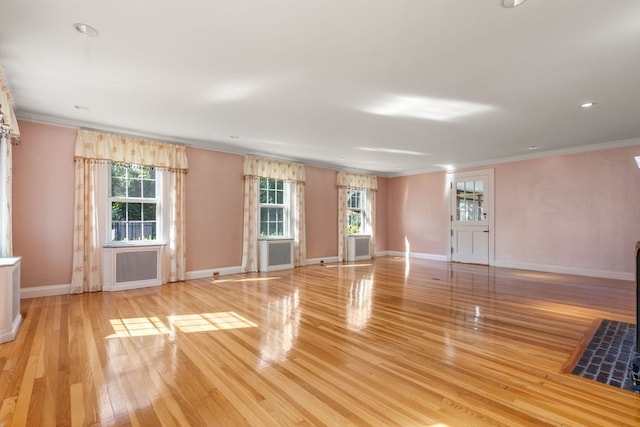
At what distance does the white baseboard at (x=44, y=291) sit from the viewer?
4.36 m

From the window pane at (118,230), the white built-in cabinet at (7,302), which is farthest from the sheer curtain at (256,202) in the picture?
the white built-in cabinet at (7,302)

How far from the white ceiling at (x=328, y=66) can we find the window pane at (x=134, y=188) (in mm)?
871

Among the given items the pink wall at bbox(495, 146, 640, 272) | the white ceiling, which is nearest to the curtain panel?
the white ceiling

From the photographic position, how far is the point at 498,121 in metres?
4.59

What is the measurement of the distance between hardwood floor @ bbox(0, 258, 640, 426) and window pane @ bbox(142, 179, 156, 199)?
1740mm

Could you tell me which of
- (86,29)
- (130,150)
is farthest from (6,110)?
(130,150)

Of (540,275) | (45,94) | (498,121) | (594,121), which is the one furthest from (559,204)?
(45,94)

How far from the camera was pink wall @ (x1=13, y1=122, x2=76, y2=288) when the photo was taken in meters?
4.37

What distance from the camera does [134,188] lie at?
5.35 meters

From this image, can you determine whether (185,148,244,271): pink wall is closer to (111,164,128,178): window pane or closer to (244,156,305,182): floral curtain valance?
(244,156,305,182): floral curtain valance

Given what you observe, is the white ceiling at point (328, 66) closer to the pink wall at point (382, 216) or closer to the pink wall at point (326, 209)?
the pink wall at point (326, 209)

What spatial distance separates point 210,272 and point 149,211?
1.61 metres

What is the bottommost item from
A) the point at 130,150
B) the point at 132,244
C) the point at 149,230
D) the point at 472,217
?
the point at 132,244

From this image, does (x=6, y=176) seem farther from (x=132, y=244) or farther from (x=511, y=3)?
(x=511, y=3)
